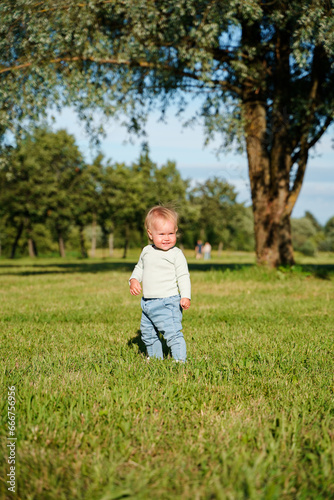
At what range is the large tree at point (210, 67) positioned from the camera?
1027 centimetres

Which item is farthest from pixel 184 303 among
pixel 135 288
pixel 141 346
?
pixel 141 346

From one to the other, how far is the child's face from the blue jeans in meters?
0.56

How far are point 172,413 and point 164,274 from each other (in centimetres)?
171

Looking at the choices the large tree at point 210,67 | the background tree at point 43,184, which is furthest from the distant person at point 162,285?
the background tree at point 43,184

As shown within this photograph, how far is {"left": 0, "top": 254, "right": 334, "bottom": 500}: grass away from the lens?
2090 mm

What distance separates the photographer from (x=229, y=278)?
40.1 feet

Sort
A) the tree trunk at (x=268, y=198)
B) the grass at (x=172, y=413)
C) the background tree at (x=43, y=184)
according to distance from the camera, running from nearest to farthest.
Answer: the grass at (x=172, y=413)
the tree trunk at (x=268, y=198)
the background tree at (x=43, y=184)

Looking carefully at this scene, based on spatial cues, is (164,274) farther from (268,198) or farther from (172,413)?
(268,198)

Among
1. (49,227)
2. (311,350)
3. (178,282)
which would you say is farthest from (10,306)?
(49,227)

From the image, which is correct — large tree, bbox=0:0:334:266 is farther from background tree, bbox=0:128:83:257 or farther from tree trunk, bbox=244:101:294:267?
background tree, bbox=0:128:83:257

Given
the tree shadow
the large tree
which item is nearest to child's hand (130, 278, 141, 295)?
the tree shadow

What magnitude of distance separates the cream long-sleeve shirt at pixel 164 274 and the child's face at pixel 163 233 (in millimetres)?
120

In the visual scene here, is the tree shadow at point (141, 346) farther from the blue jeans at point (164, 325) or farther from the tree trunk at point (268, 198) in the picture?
the tree trunk at point (268, 198)

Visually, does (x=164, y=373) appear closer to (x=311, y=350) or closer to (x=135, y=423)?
(x=135, y=423)
